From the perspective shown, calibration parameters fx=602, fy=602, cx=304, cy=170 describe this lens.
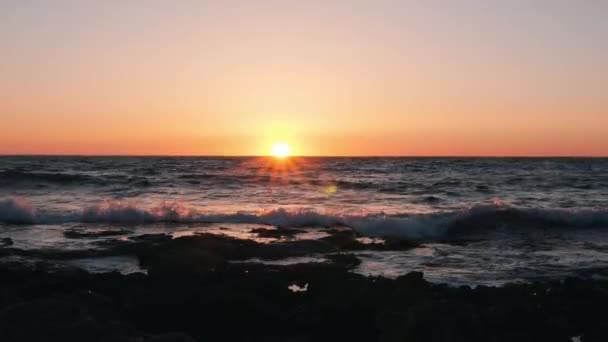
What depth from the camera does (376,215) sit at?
76.4ft

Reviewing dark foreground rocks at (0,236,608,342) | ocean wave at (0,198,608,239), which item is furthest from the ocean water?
dark foreground rocks at (0,236,608,342)

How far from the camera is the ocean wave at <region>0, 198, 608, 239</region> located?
21.4 meters

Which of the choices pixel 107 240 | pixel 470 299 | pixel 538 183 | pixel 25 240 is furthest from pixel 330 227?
pixel 538 183

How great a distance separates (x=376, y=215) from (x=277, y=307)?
15.2 meters

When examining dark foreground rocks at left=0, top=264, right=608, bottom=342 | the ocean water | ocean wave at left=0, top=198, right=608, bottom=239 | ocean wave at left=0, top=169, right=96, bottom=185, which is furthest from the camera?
ocean wave at left=0, top=169, right=96, bottom=185

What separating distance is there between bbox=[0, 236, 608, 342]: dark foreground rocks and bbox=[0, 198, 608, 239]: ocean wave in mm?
10889

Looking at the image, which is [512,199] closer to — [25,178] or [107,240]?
[107,240]

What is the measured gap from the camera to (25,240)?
16.8m

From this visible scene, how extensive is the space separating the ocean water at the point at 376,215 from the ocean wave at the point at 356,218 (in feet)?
0.13

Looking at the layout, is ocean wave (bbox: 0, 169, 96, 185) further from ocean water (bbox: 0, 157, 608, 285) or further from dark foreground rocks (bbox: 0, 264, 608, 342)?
dark foreground rocks (bbox: 0, 264, 608, 342)

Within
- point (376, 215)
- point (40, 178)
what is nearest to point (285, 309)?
point (376, 215)

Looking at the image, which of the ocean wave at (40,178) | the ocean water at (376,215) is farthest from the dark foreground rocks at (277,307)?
the ocean wave at (40,178)

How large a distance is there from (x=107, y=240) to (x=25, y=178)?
88.9 ft

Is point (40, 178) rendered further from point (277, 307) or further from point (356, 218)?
point (277, 307)
